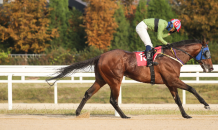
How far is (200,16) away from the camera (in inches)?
869

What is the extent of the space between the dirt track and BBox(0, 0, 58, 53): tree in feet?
59.6

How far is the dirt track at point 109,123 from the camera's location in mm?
4777

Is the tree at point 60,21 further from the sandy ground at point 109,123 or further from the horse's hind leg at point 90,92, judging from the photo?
the sandy ground at point 109,123

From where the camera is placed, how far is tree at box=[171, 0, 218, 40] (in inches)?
856

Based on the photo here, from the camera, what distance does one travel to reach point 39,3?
23.5 metres

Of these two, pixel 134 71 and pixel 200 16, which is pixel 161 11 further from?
pixel 134 71

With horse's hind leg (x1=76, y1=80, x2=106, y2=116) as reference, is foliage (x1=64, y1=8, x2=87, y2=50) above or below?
below

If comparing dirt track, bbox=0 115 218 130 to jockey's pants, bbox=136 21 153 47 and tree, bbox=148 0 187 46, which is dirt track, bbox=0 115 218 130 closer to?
jockey's pants, bbox=136 21 153 47

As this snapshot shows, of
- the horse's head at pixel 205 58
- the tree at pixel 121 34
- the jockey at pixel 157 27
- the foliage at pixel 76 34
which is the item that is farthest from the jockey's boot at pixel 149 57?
the foliage at pixel 76 34

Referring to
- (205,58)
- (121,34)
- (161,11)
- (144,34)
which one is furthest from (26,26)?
(205,58)

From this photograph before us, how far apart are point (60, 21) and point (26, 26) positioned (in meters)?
2.84

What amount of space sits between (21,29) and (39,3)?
232cm

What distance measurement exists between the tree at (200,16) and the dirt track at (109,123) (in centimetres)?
1684

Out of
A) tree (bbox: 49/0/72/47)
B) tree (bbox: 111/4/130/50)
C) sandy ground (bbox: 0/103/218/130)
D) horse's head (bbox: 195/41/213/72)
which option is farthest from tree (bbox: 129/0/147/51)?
sandy ground (bbox: 0/103/218/130)
